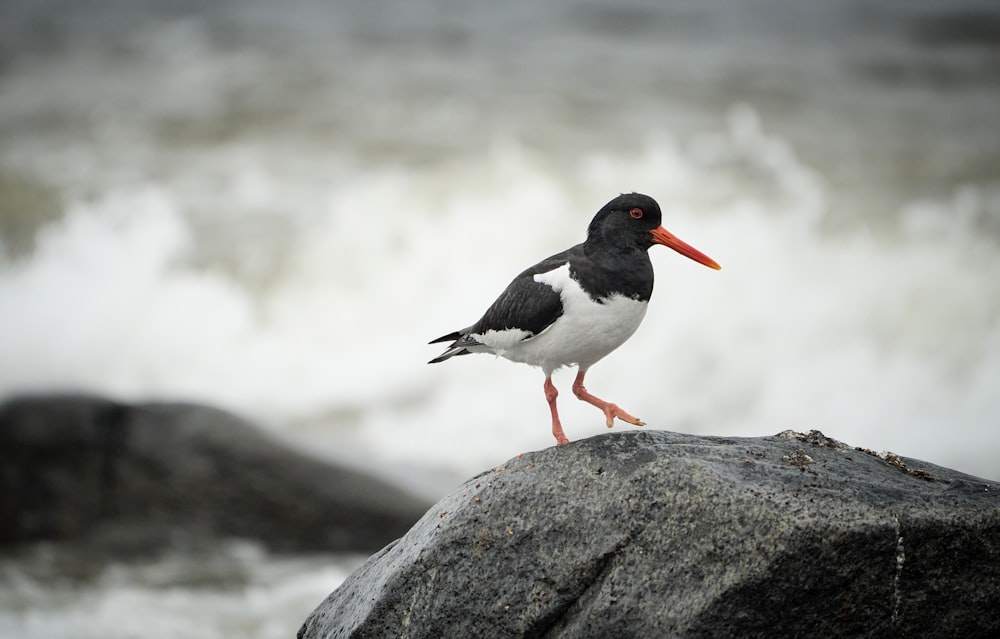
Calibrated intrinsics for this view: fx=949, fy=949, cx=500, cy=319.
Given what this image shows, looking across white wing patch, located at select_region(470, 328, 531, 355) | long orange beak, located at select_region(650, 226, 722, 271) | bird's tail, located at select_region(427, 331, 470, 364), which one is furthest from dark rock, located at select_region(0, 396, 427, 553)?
long orange beak, located at select_region(650, 226, 722, 271)

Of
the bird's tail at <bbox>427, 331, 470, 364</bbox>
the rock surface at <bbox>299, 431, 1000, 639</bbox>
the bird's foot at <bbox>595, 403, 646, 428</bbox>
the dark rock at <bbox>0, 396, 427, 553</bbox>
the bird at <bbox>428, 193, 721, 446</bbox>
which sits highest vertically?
the dark rock at <bbox>0, 396, 427, 553</bbox>

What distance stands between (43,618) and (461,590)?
7.81 metres

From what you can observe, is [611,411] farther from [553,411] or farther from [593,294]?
[593,294]

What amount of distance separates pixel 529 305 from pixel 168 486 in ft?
24.3

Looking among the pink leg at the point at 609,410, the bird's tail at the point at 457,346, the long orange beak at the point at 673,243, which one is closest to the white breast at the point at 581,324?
the pink leg at the point at 609,410

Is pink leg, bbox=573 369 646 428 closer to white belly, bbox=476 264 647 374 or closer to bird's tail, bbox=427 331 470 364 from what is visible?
white belly, bbox=476 264 647 374

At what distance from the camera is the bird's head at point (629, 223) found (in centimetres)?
541

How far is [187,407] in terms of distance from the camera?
11609 millimetres

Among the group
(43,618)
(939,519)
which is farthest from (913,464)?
(43,618)

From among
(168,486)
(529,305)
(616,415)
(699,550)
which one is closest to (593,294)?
(529,305)

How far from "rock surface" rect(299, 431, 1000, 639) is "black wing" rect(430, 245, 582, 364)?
75 centimetres

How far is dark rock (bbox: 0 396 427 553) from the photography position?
11.2 m

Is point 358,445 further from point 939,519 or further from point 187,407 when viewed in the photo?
point 939,519

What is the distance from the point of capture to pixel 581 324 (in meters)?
5.33
